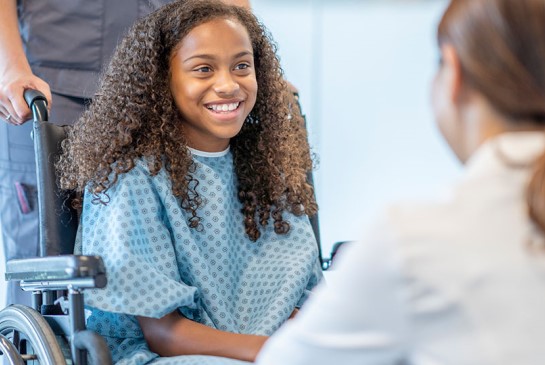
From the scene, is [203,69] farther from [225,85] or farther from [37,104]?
[37,104]

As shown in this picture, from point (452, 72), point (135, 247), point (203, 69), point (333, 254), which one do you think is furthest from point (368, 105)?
point (452, 72)

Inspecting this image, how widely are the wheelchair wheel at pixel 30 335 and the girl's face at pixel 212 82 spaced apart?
466 millimetres

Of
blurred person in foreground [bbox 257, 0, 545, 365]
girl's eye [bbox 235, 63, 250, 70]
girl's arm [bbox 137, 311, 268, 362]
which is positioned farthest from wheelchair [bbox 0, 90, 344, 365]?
blurred person in foreground [bbox 257, 0, 545, 365]

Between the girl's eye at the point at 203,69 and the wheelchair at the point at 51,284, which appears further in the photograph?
the girl's eye at the point at 203,69

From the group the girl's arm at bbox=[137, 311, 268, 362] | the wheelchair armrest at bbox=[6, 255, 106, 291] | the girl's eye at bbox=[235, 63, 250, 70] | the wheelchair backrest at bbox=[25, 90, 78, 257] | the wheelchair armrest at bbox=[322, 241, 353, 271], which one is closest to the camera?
the wheelchair armrest at bbox=[6, 255, 106, 291]

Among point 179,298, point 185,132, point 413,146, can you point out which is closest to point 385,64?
point 413,146

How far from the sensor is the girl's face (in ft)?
5.68

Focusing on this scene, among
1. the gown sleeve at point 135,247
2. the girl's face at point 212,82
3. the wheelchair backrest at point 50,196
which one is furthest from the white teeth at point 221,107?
the wheelchair backrest at point 50,196

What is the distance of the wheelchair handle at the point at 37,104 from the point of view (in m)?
1.73

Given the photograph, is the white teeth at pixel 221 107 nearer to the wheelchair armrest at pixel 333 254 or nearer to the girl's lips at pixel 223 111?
the girl's lips at pixel 223 111

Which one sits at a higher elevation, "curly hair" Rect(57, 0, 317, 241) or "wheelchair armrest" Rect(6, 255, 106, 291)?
"curly hair" Rect(57, 0, 317, 241)

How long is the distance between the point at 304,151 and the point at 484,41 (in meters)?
1.11

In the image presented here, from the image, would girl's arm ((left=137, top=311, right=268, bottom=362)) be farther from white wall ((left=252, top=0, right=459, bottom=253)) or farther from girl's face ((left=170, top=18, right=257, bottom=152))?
white wall ((left=252, top=0, right=459, bottom=253))

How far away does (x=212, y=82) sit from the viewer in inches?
68.2
